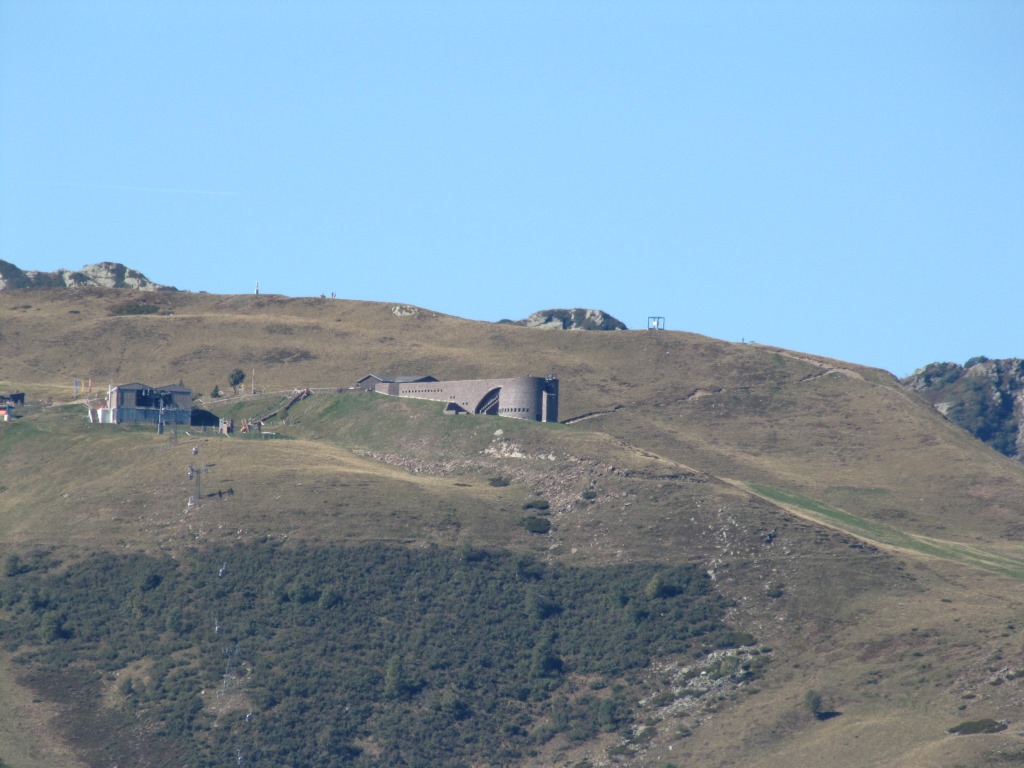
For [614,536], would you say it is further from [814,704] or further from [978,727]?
[978,727]

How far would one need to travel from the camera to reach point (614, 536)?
392 ft

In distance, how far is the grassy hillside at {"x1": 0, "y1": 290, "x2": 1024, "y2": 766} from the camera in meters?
93.4

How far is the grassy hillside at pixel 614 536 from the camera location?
93375 mm

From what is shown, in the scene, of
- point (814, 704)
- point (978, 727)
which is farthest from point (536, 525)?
point (978, 727)

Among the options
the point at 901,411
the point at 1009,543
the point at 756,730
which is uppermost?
the point at 901,411

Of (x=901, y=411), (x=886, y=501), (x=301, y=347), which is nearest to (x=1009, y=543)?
(x=886, y=501)

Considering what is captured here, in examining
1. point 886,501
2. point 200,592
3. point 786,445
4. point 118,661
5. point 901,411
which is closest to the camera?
point 118,661

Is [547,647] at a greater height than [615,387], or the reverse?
[615,387]

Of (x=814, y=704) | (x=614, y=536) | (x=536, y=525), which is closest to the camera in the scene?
(x=814, y=704)

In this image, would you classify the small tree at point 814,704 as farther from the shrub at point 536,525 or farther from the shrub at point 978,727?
the shrub at point 536,525

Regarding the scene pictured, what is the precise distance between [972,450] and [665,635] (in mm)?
77244

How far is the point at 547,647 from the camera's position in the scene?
349 feet

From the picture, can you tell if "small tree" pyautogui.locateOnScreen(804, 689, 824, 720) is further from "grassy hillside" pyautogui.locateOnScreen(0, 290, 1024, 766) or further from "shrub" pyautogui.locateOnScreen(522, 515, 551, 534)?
"shrub" pyautogui.locateOnScreen(522, 515, 551, 534)

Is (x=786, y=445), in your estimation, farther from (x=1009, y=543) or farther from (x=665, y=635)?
(x=665, y=635)
